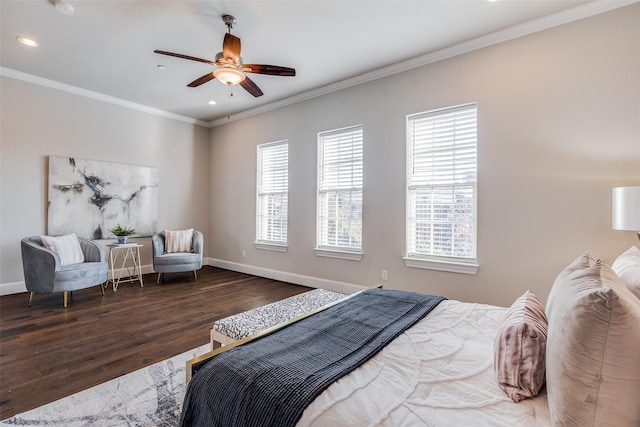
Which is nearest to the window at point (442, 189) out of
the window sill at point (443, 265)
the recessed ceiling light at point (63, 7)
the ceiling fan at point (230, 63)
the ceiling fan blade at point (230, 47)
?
the window sill at point (443, 265)

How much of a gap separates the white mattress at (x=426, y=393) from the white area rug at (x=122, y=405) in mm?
1262

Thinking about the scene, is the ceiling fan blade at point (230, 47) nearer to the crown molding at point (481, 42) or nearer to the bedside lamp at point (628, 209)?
the crown molding at point (481, 42)

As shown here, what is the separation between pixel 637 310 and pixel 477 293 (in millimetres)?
2599

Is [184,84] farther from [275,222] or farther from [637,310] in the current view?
[637,310]

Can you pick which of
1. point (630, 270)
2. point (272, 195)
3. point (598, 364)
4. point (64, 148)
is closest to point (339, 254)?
point (272, 195)

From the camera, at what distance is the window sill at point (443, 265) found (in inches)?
126

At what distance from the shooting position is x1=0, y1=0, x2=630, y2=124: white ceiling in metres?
2.69

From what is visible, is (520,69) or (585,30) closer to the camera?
(585,30)

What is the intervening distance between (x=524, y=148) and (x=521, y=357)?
2581 millimetres

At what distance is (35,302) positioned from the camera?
3678mm

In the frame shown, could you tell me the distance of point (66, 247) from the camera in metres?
3.91

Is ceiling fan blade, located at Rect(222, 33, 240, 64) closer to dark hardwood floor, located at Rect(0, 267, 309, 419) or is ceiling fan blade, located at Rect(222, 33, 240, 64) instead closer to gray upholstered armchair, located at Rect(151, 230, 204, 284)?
dark hardwood floor, located at Rect(0, 267, 309, 419)

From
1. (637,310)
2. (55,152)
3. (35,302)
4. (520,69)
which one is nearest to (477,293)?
(520,69)

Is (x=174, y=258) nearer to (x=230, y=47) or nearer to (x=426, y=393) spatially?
(x=230, y=47)
